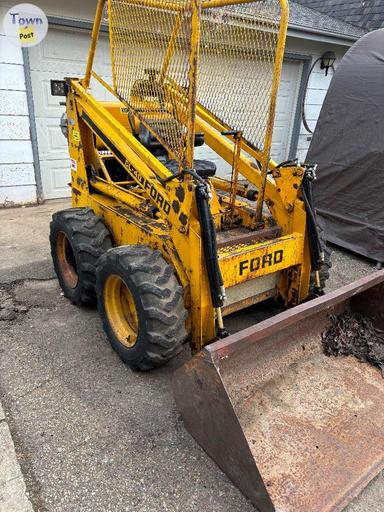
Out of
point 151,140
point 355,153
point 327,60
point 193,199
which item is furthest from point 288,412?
point 327,60

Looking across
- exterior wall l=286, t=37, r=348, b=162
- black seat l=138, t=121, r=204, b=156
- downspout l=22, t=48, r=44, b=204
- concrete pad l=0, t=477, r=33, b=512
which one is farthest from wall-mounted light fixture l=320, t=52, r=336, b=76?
concrete pad l=0, t=477, r=33, b=512

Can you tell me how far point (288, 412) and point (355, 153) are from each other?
156 inches

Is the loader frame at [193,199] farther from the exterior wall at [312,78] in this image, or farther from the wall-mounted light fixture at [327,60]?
the wall-mounted light fixture at [327,60]

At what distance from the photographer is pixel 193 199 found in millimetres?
2400

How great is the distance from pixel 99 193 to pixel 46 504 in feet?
8.17

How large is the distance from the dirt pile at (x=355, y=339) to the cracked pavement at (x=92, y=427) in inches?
28.6

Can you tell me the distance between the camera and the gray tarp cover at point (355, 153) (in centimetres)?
504

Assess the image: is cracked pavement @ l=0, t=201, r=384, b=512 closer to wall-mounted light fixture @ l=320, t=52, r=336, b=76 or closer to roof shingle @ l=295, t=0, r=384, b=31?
wall-mounted light fixture @ l=320, t=52, r=336, b=76

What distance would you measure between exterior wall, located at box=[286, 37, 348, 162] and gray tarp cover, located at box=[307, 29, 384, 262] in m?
3.30

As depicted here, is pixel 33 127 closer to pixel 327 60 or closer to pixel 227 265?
pixel 227 265

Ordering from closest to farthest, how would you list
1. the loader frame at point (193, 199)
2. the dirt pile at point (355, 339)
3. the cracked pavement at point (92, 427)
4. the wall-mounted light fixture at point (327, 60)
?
the cracked pavement at point (92, 427) → the loader frame at point (193, 199) → the dirt pile at point (355, 339) → the wall-mounted light fixture at point (327, 60)

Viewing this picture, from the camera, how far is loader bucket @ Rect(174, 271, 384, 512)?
6.23 ft

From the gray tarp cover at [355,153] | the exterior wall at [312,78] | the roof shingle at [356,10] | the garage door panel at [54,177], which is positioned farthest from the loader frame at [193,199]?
the roof shingle at [356,10]

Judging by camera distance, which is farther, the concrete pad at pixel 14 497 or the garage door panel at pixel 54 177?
the garage door panel at pixel 54 177
